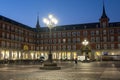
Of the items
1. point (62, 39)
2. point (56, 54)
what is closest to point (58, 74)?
point (62, 39)

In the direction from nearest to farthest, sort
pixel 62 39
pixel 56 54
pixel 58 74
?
pixel 58 74, pixel 62 39, pixel 56 54

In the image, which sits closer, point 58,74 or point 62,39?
point 58,74

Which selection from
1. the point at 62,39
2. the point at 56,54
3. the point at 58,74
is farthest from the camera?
the point at 56,54

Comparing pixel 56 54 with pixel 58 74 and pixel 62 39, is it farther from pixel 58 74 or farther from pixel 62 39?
pixel 58 74

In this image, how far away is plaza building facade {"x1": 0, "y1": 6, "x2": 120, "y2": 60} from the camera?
3235 inches

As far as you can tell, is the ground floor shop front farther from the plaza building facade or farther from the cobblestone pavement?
the cobblestone pavement

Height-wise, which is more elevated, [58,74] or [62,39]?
[62,39]

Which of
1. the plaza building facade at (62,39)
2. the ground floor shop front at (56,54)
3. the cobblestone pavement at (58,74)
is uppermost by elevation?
the plaza building facade at (62,39)

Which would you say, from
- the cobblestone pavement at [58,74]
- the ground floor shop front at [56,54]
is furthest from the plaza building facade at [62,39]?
the cobblestone pavement at [58,74]

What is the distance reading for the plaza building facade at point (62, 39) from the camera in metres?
82.2

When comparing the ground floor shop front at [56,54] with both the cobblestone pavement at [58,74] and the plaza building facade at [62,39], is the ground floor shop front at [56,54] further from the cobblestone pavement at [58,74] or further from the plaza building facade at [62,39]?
the cobblestone pavement at [58,74]

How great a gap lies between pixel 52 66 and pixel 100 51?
6803 centimetres

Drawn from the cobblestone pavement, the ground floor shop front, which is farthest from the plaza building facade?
the cobblestone pavement

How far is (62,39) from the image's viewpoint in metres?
100
